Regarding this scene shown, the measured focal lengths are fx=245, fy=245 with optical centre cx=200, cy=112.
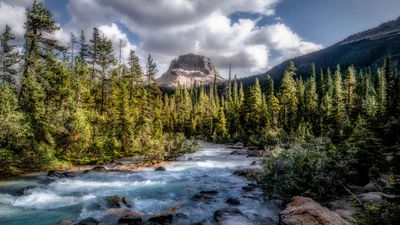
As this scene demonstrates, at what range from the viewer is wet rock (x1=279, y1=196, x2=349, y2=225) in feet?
31.6

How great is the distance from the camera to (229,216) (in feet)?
41.3

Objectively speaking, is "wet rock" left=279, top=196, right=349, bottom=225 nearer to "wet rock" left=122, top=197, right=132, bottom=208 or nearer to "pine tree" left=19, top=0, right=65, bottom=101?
"wet rock" left=122, top=197, right=132, bottom=208

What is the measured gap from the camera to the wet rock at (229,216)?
12002 millimetres

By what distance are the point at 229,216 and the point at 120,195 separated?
8.00 m

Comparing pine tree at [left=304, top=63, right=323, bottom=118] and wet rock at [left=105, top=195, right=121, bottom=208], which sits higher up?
pine tree at [left=304, top=63, right=323, bottom=118]

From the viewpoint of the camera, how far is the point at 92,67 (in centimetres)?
3534

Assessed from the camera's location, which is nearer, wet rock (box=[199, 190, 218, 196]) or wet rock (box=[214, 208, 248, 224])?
wet rock (box=[214, 208, 248, 224])

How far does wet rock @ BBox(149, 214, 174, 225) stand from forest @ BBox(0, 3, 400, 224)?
20.5 feet

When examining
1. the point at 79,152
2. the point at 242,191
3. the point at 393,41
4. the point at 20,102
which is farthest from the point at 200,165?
the point at 393,41

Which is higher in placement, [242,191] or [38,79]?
[38,79]

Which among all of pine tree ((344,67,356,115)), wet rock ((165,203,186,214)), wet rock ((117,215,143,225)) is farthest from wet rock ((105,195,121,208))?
pine tree ((344,67,356,115))

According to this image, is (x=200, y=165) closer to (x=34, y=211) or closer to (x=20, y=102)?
(x=34, y=211)

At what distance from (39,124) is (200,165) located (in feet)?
55.2

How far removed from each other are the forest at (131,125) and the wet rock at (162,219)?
246 inches
